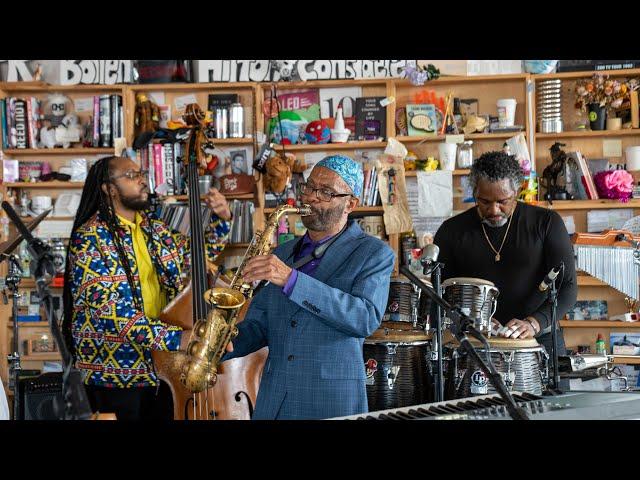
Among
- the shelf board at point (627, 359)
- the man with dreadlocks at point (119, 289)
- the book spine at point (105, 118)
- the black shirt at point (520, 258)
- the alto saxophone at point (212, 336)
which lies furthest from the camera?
the book spine at point (105, 118)

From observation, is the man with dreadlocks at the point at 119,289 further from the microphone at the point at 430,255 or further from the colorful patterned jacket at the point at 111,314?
the microphone at the point at 430,255

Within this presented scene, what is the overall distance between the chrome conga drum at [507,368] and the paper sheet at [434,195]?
97.4 inches

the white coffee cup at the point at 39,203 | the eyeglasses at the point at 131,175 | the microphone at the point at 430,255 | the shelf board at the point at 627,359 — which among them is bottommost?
the shelf board at the point at 627,359

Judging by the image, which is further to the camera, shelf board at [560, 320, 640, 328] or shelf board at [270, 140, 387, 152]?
shelf board at [270, 140, 387, 152]

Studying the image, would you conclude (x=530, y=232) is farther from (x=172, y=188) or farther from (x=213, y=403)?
(x=172, y=188)

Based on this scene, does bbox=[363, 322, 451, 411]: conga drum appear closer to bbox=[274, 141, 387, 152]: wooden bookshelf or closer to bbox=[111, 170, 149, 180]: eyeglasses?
bbox=[111, 170, 149, 180]: eyeglasses

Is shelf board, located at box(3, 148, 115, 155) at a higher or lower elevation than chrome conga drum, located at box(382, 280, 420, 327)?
higher

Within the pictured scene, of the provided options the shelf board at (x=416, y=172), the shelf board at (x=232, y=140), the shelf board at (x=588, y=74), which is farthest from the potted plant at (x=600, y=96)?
the shelf board at (x=232, y=140)

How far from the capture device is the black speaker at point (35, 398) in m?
4.62

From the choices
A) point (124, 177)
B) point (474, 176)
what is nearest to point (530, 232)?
point (474, 176)

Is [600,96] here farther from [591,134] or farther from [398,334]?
[398,334]

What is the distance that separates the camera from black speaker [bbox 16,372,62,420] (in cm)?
462

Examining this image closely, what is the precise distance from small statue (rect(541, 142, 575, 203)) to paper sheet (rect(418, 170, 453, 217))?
697 mm

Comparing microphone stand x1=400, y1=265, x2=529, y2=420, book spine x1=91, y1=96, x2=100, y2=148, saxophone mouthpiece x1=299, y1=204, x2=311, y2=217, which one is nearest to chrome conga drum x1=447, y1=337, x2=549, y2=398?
saxophone mouthpiece x1=299, y1=204, x2=311, y2=217
